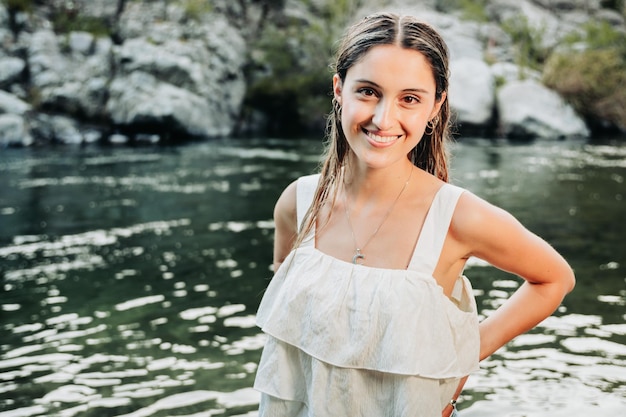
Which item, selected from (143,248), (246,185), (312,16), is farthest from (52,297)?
(312,16)

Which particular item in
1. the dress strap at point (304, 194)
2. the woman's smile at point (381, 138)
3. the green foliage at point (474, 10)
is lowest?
the dress strap at point (304, 194)

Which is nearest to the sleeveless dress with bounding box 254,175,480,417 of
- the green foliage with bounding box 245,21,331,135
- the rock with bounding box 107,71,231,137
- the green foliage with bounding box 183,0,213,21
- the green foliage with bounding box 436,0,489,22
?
the rock with bounding box 107,71,231,137

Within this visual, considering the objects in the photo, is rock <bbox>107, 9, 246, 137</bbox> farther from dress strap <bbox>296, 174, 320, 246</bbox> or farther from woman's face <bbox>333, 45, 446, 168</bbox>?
woman's face <bbox>333, 45, 446, 168</bbox>

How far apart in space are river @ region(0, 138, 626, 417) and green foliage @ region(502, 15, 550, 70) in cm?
2405

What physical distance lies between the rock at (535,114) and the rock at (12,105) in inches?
735

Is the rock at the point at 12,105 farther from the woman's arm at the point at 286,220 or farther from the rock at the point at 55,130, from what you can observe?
the woman's arm at the point at 286,220

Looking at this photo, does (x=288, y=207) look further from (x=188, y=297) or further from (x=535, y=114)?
(x=535, y=114)

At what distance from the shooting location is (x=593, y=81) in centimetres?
3028

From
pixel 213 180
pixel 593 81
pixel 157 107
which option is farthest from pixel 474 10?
pixel 213 180

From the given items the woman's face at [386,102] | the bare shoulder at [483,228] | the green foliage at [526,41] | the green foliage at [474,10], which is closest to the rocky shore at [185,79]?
the green foliage at [526,41]

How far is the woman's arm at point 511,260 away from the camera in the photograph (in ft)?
7.48

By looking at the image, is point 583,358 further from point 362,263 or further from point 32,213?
point 32,213

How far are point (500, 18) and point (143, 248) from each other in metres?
43.6

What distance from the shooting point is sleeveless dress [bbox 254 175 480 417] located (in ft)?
6.98
